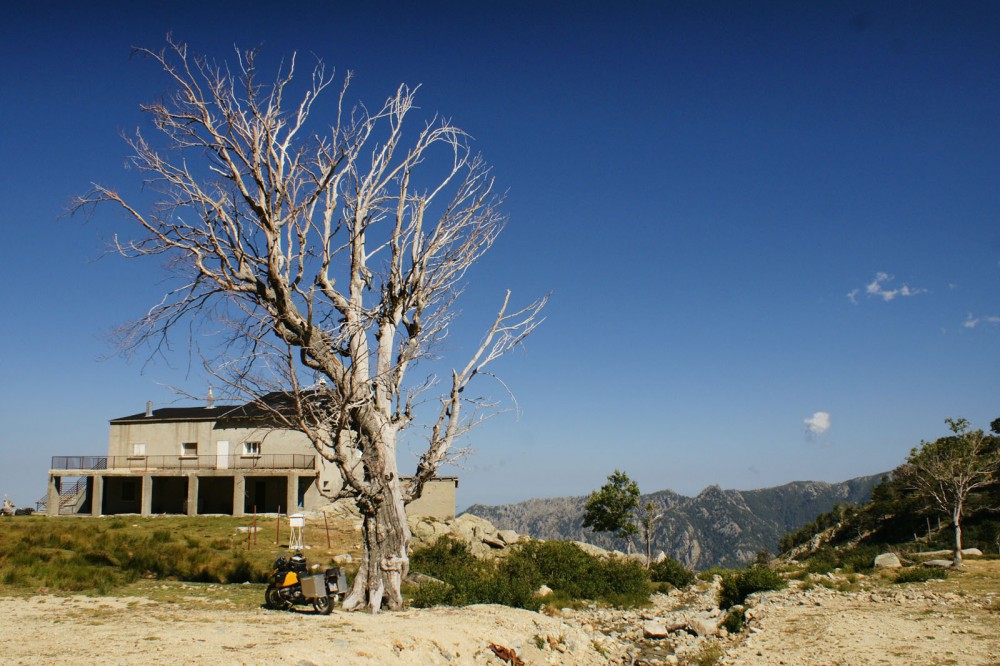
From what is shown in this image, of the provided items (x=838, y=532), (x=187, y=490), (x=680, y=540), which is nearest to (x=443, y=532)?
(x=187, y=490)

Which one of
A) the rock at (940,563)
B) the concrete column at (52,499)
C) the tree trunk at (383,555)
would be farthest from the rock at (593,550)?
the concrete column at (52,499)

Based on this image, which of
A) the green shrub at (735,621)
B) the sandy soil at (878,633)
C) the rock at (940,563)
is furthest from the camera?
→ the rock at (940,563)

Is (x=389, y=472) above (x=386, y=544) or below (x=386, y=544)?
above

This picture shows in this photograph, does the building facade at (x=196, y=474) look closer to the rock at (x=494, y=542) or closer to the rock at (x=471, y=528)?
the rock at (x=471, y=528)

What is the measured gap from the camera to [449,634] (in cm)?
1053

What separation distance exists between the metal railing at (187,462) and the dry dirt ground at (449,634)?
884 inches

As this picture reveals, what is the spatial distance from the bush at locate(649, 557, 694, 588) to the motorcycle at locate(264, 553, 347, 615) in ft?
57.9

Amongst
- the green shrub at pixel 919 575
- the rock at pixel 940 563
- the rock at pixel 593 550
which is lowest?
the rock at pixel 593 550

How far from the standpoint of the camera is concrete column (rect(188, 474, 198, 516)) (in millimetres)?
36000

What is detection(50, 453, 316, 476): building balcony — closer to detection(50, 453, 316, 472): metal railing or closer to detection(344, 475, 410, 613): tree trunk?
detection(50, 453, 316, 472): metal railing

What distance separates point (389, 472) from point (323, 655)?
497 centimetres

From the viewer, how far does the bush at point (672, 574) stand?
27.0m

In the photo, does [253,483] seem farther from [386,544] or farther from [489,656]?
[489,656]

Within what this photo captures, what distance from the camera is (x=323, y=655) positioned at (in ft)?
27.8
